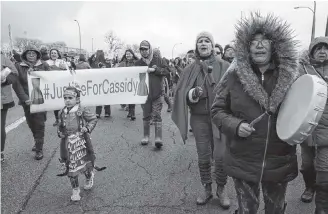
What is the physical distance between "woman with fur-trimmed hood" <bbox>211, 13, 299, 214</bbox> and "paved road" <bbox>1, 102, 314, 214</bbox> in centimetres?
127

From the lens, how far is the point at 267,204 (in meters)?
2.61

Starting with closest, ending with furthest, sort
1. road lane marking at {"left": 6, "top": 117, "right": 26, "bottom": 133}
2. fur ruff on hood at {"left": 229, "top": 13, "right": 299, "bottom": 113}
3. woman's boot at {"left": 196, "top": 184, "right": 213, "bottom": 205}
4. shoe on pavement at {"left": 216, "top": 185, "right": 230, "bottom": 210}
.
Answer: fur ruff on hood at {"left": 229, "top": 13, "right": 299, "bottom": 113}
shoe on pavement at {"left": 216, "top": 185, "right": 230, "bottom": 210}
woman's boot at {"left": 196, "top": 184, "right": 213, "bottom": 205}
road lane marking at {"left": 6, "top": 117, "right": 26, "bottom": 133}

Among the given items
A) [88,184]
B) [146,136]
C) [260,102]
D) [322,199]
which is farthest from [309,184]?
[146,136]

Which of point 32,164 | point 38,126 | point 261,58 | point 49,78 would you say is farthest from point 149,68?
point 261,58

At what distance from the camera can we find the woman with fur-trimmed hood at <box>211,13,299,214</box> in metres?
2.36

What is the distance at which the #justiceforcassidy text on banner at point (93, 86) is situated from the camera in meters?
5.45

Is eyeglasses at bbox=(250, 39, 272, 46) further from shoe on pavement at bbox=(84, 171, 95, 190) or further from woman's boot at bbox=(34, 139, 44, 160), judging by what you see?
woman's boot at bbox=(34, 139, 44, 160)

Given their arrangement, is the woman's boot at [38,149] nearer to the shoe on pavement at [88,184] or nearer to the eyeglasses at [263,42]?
the shoe on pavement at [88,184]

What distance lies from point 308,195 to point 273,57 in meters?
2.17

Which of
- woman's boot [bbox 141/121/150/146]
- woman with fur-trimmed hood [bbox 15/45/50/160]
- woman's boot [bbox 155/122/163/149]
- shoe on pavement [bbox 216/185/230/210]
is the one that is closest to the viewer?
Answer: shoe on pavement [bbox 216/185/230/210]

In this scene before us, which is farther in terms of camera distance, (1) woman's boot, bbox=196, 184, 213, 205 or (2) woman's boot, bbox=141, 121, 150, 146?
(2) woman's boot, bbox=141, 121, 150, 146

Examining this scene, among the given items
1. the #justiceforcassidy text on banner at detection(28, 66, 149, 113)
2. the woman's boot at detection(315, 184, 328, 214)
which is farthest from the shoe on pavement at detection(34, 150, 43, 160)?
the woman's boot at detection(315, 184, 328, 214)

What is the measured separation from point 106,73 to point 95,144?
1460 mm

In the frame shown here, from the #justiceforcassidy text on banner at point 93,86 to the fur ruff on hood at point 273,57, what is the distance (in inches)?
149
